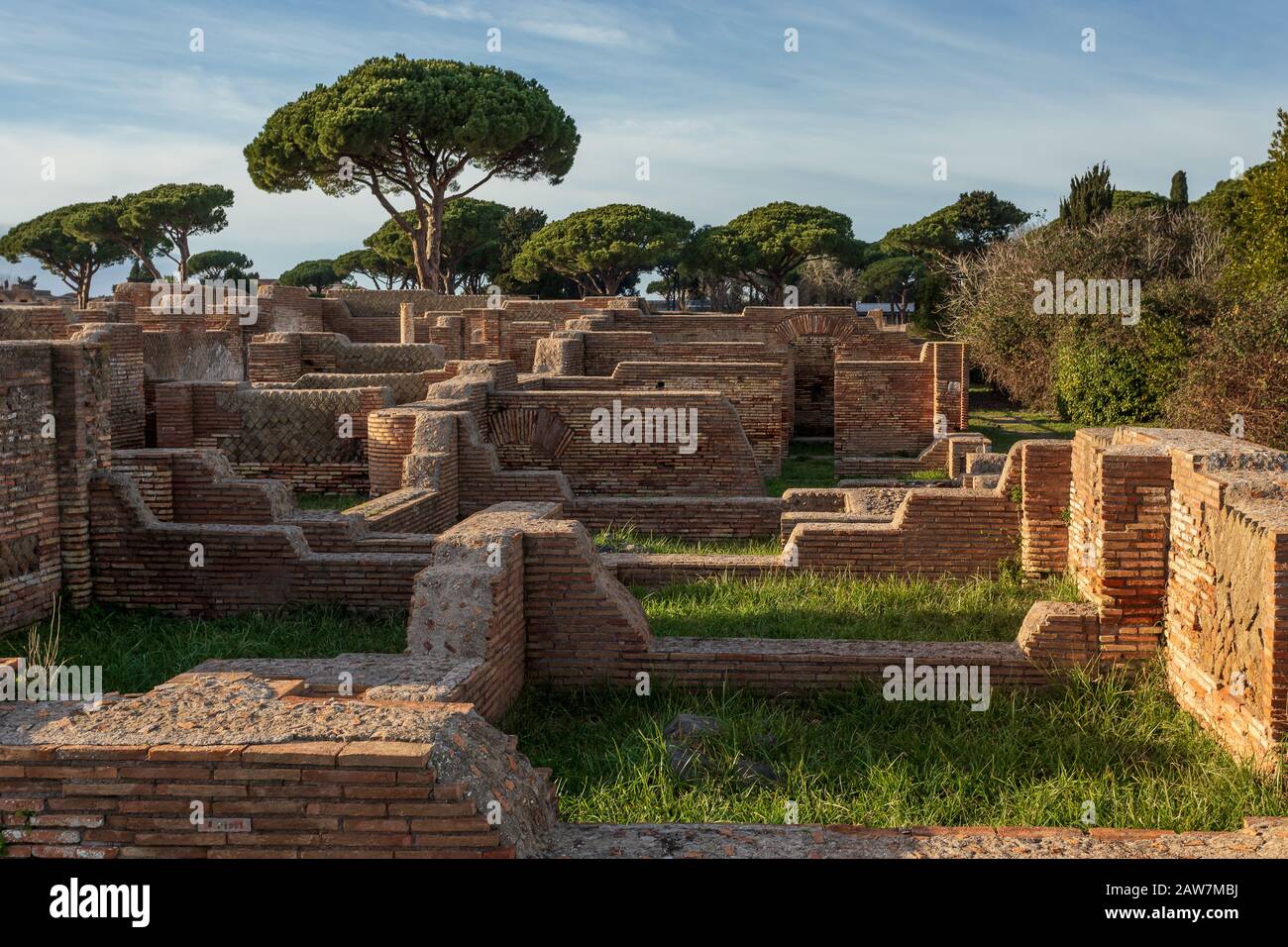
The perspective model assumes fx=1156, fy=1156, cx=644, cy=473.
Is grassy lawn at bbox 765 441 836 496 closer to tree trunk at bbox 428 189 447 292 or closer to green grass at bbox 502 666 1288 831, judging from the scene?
green grass at bbox 502 666 1288 831

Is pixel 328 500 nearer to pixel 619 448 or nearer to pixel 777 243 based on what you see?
pixel 619 448

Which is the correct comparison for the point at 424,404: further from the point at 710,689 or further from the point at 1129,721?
the point at 1129,721

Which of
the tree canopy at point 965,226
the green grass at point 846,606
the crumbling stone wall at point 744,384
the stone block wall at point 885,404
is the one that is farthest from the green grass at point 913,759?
the tree canopy at point 965,226

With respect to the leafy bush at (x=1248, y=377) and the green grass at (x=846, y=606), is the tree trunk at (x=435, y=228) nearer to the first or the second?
the leafy bush at (x=1248, y=377)

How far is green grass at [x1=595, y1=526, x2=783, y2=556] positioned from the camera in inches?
349

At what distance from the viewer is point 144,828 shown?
3.12 meters

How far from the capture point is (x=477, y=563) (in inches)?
218

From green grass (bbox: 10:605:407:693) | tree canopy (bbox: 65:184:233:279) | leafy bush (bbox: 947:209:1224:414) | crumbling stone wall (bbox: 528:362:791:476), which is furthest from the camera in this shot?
tree canopy (bbox: 65:184:233:279)

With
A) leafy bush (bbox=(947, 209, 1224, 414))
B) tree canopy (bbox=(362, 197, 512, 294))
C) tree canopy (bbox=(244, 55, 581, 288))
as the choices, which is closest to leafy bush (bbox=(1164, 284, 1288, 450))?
leafy bush (bbox=(947, 209, 1224, 414))

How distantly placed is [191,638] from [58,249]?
155 feet

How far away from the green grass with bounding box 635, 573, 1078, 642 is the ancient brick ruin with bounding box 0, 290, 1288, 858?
25cm

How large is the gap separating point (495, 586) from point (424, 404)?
18.5ft

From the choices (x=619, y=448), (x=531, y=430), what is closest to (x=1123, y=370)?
(x=619, y=448)
